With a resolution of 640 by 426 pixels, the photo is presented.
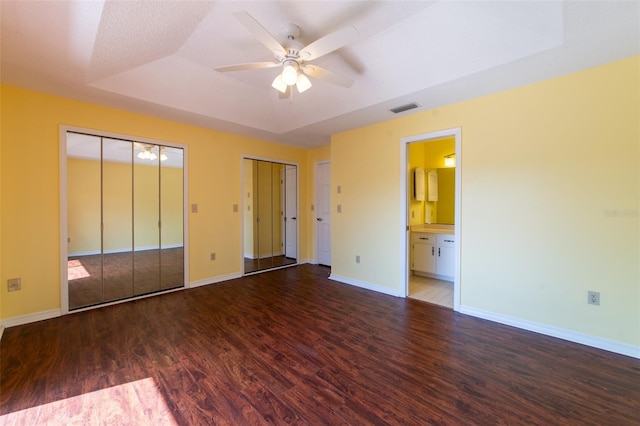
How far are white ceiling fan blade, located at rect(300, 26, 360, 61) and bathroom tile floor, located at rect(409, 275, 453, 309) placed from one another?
3.21 meters

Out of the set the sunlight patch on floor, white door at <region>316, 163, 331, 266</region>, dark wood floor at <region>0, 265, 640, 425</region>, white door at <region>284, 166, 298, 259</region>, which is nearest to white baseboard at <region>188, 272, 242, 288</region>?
dark wood floor at <region>0, 265, 640, 425</region>

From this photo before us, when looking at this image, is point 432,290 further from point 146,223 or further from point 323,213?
point 146,223

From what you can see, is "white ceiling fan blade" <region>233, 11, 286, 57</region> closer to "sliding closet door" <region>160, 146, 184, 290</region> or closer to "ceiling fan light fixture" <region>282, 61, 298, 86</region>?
"ceiling fan light fixture" <region>282, 61, 298, 86</region>

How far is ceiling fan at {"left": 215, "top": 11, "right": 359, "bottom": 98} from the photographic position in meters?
1.79

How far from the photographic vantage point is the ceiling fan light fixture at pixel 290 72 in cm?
216

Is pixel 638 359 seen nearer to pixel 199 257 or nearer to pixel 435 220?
pixel 435 220

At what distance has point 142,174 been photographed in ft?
11.9

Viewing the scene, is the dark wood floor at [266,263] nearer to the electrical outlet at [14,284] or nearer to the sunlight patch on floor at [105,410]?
the electrical outlet at [14,284]

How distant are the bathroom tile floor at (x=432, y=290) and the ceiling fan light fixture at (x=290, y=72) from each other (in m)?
3.20

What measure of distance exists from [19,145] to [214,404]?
3.41m

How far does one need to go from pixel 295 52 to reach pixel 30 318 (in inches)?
156

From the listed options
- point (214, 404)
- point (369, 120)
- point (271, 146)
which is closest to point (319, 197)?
point (271, 146)

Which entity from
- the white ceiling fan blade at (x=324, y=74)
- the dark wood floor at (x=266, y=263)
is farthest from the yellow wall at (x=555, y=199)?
the dark wood floor at (x=266, y=263)

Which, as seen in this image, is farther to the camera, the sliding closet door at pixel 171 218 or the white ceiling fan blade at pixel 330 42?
the sliding closet door at pixel 171 218
